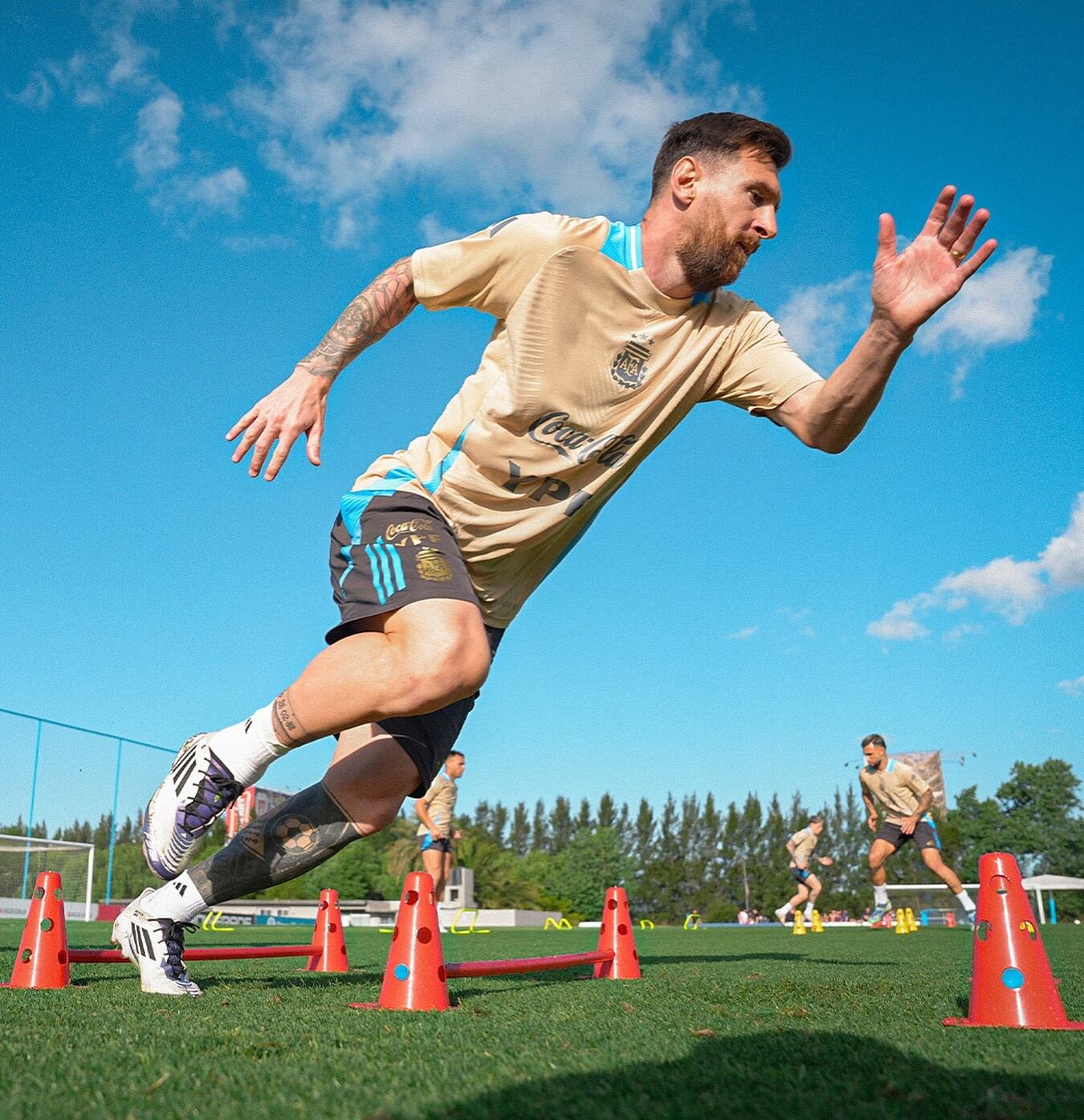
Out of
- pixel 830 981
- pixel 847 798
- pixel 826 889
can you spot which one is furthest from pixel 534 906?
pixel 830 981

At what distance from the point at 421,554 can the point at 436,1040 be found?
4.88 feet

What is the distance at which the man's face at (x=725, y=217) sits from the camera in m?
3.54

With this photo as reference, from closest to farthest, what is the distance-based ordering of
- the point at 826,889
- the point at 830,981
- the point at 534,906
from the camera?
the point at 830,981
the point at 534,906
the point at 826,889

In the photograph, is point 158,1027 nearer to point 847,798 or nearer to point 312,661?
point 312,661

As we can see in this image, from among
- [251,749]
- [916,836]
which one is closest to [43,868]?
[916,836]

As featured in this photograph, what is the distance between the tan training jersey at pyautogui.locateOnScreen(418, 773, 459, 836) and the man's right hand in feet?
35.9

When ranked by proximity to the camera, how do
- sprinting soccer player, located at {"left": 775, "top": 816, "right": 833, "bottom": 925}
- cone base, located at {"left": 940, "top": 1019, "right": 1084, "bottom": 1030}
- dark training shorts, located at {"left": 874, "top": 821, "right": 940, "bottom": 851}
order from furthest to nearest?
1. sprinting soccer player, located at {"left": 775, "top": 816, "right": 833, "bottom": 925}
2. dark training shorts, located at {"left": 874, "top": 821, "right": 940, "bottom": 851}
3. cone base, located at {"left": 940, "top": 1019, "right": 1084, "bottom": 1030}

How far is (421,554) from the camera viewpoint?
10.9 feet

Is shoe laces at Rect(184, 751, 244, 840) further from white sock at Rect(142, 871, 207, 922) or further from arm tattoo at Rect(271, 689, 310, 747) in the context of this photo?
white sock at Rect(142, 871, 207, 922)

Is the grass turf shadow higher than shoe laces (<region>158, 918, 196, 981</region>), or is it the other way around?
shoe laces (<region>158, 918, 196, 981</region>)

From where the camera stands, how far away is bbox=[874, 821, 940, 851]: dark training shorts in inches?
528

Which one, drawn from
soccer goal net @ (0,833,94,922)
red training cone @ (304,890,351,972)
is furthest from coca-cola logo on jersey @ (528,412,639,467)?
soccer goal net @ (0,833,94,922)

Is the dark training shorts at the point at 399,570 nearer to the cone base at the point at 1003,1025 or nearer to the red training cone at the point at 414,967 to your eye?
the red training cone at the point at 414,967

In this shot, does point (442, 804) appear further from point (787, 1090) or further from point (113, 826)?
point (787, 1090)
